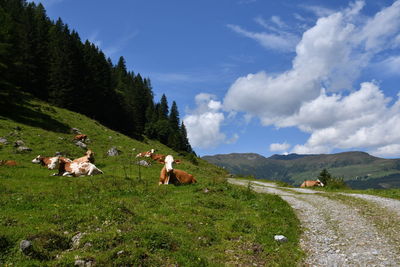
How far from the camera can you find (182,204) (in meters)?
12.9

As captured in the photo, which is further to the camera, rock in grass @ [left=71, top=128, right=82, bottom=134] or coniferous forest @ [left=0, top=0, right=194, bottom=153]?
coniferous forest @ [left=0, top=0, right=194, bottom=153]

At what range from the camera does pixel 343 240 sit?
33.1ft

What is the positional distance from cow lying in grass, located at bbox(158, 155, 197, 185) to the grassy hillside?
139cm

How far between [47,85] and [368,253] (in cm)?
6800

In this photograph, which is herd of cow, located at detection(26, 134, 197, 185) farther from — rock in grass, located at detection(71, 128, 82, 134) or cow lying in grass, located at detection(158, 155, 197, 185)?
rock in grass, located at detection(71, 128, 82, 134)

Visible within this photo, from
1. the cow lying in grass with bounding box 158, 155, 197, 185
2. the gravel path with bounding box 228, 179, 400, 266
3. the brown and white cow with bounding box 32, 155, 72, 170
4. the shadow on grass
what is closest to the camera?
the gravel path with bounding box 228, 179, 400, 266

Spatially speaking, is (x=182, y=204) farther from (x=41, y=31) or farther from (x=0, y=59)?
(x=41, y=31)

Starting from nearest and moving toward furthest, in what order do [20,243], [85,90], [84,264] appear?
[84,264] → [20,243] → [85,90]

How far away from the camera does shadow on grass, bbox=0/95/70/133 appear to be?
1393 inches

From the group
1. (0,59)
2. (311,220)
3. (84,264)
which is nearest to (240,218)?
(311,220)

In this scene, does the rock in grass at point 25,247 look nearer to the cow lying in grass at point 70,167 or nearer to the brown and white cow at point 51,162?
the cow lying in grass at point 70,167

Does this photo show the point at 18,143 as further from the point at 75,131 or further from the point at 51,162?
the point at 75,131

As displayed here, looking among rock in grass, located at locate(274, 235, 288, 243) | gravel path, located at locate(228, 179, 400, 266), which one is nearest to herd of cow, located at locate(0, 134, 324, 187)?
gravel path, located at locate(228, 179, 400, 266)

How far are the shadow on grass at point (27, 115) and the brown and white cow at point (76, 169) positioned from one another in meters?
18.6
